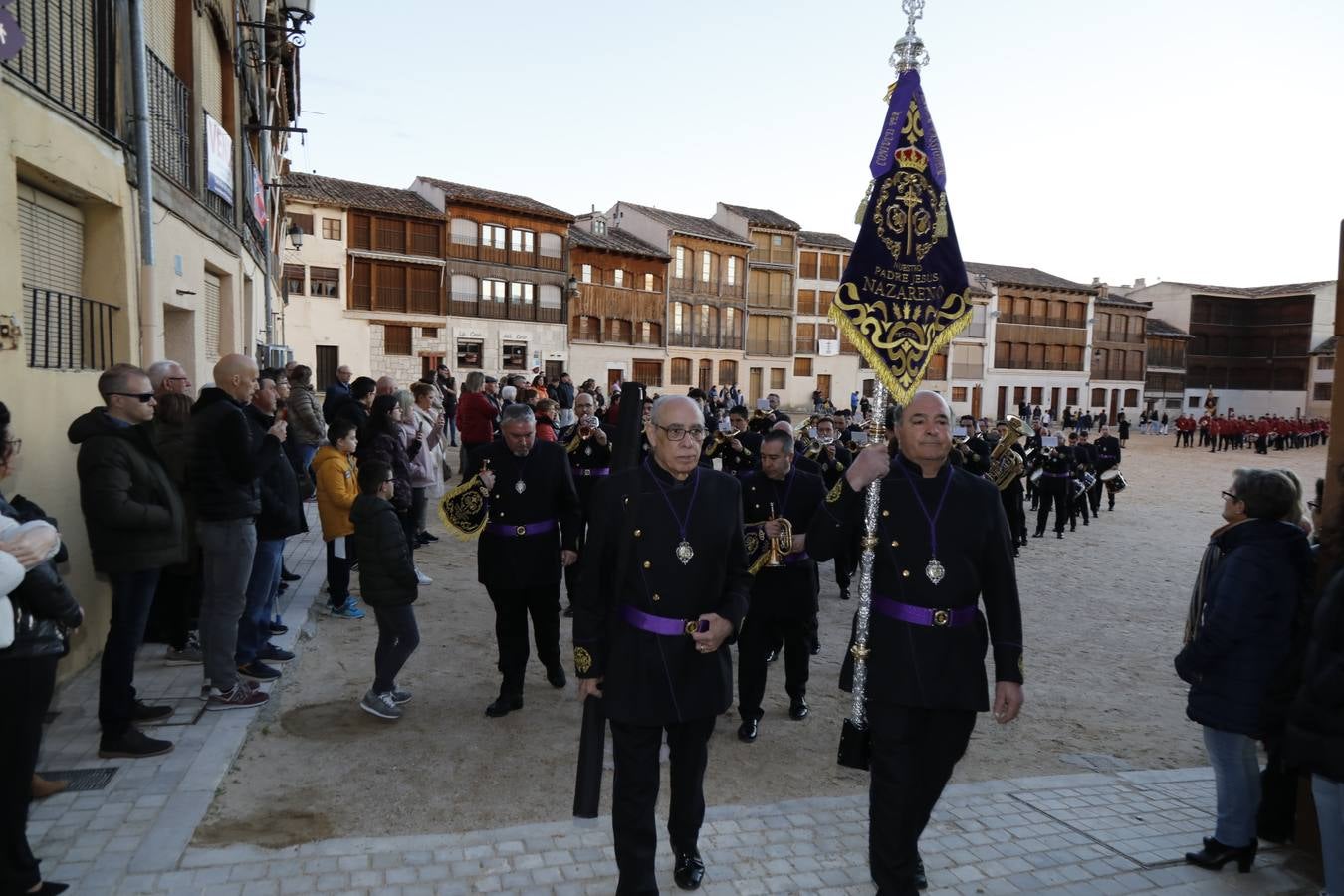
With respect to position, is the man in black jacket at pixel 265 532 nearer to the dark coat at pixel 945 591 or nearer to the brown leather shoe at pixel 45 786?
the brown leather shoe at pixel 45 786

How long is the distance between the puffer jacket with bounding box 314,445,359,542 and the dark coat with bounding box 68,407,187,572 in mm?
2134

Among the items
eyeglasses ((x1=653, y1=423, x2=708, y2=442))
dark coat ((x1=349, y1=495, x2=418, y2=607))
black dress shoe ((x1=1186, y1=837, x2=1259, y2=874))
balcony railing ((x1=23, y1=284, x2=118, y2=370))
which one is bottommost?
black dress shoe ((x1=1186, y1=837, x2=1259, y2=874))

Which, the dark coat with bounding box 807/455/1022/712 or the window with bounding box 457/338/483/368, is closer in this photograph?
the dark coat with bounding box 807/455/1022/712

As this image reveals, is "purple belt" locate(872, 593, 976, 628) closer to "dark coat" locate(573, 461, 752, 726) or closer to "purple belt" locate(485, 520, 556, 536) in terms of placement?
"dark coat" locate(573, 461, 752, 726)

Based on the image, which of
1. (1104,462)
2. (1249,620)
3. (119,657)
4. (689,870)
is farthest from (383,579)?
(1104,462)

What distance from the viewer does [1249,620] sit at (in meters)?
3.85

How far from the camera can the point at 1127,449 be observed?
142 feet

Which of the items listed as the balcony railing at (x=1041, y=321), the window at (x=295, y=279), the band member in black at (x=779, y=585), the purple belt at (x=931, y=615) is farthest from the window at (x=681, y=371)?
the purple belt at (x=931, y=615)

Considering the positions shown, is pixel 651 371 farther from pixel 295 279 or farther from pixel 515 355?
pixel 295 279

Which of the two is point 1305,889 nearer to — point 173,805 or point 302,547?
point 173,805

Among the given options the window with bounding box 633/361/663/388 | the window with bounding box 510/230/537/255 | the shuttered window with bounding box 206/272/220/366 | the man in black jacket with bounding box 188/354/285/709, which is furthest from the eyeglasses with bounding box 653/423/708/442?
the window with bounding box 633/361/663/388

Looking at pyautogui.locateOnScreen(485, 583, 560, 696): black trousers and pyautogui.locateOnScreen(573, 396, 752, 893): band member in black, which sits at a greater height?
pyautogui.locateOnScreen(573, 396, 752, 893): band member in black

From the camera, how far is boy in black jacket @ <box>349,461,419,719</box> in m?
5.59

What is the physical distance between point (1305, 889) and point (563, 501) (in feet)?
15.3
